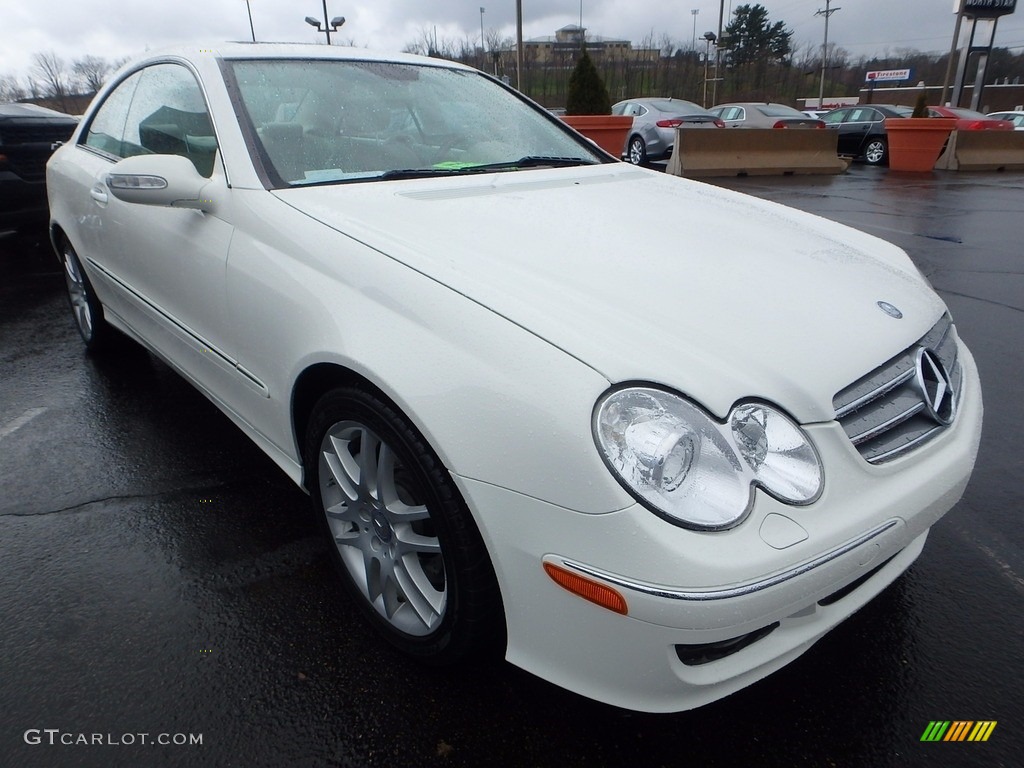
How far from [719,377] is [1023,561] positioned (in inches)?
61.7

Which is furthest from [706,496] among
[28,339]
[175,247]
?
[28,339]

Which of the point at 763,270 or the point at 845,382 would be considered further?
the point at 763,270

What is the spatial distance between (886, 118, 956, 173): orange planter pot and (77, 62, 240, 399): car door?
14904 millimetres

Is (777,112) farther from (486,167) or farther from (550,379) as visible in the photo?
(550,379)

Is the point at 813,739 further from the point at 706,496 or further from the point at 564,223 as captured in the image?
the point at 564,223

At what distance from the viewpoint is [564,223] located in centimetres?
210

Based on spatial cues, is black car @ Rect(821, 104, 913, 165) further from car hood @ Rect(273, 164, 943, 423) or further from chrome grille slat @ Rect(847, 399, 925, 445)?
chrome grille slat @ Rect(847, 399, 925, 445)

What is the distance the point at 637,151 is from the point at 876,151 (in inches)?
239

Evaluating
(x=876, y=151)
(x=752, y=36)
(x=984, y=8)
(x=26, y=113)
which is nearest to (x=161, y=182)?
(x=26, y=113)

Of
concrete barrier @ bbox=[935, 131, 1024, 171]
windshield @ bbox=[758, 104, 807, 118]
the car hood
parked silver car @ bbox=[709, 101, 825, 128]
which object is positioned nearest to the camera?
the car hood

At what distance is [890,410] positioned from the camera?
1664 mm

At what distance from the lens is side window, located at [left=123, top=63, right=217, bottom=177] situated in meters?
2.49

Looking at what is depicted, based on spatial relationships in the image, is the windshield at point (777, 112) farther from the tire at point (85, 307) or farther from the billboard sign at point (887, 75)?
the billboard sign at point (887, 75)

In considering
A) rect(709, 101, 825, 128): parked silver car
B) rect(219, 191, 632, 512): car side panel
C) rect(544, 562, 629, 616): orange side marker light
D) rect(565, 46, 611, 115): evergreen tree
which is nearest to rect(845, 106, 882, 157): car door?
rect(709, 101, 825, 128): parked silver car
